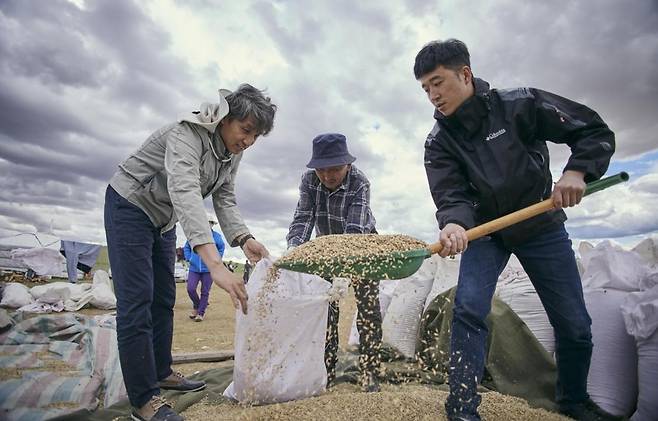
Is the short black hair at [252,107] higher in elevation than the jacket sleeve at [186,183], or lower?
higher

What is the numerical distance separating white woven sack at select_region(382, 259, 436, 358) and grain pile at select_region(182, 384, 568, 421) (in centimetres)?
108

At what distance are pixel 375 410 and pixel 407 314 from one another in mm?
1477

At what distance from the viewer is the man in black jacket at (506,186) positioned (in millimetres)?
1753

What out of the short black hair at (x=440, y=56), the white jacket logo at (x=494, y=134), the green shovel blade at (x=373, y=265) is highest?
the short black hair at (x=440, y=56)

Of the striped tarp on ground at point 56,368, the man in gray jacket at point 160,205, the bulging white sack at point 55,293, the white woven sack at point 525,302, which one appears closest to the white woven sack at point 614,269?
the white woven sack at point 525,302

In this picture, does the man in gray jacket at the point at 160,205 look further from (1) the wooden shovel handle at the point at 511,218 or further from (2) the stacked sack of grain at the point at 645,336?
(2) the stacked sack of grain at the point at 645,336

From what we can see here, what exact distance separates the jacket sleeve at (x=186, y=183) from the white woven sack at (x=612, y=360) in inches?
80.0

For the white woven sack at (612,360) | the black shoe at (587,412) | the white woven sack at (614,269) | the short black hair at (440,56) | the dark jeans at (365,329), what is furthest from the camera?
the dark jeans at (365,329)

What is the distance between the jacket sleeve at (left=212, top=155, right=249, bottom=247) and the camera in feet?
7.73

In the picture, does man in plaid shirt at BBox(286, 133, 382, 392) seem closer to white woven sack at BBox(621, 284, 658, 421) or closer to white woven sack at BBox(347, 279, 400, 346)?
white woven sack at BBox(347, 279, 400, 346)

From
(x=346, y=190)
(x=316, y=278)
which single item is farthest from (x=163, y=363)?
(x=346, y=190)

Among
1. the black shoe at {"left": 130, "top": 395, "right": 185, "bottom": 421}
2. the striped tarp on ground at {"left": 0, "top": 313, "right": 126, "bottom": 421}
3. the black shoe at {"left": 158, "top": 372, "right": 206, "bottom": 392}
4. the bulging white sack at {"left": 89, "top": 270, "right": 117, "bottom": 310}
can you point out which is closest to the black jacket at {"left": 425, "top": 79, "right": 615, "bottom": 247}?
the black shoe at {"left": 130, "top": 395, "right": 185, "bottom": 421}

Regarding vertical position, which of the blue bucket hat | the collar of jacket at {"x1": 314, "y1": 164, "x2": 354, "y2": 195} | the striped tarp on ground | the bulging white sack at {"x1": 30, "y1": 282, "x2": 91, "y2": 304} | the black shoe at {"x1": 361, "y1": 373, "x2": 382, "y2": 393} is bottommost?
the striped tarp on ground

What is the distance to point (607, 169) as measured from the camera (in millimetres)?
1797
